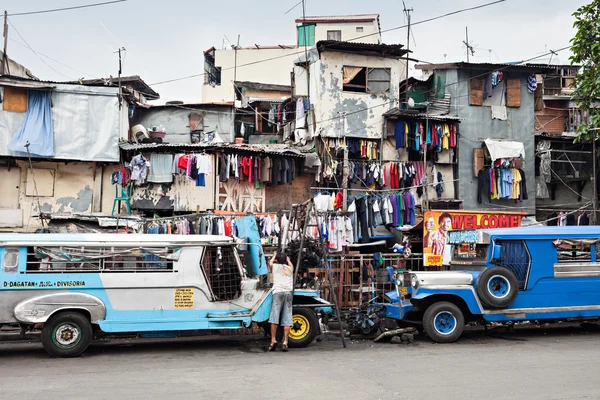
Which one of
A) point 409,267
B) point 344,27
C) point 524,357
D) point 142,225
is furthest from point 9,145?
point 344,27

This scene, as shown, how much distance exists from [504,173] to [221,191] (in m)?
11.1

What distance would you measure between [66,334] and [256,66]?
3179 centimetres

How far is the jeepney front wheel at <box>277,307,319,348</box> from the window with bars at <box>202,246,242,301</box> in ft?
4.15

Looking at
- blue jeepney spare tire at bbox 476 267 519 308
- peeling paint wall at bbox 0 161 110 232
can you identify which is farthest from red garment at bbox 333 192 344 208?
peeling paint wall at bbox 0 161 110 232

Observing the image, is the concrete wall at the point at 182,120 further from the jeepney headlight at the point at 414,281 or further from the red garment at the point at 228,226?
the jeepney headlight at the point at 414,281

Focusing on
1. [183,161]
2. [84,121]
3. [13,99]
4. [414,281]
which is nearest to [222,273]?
[414,281]

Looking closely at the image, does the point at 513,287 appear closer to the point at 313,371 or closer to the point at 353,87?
the point at 313,371

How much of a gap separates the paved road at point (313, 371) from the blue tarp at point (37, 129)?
9282 mm

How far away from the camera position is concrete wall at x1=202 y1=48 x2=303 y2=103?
130 feet

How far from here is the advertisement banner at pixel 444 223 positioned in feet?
59.9

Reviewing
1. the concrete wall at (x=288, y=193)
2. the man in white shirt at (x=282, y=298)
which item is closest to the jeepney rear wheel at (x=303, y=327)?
the man in white shirt at (x=282, y=298)

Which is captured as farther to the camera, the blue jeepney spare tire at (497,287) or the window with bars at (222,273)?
the blue jeepney spare tire at (497,287)

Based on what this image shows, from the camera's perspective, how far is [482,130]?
76.0 feet

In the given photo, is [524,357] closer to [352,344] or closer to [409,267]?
[352,344]
